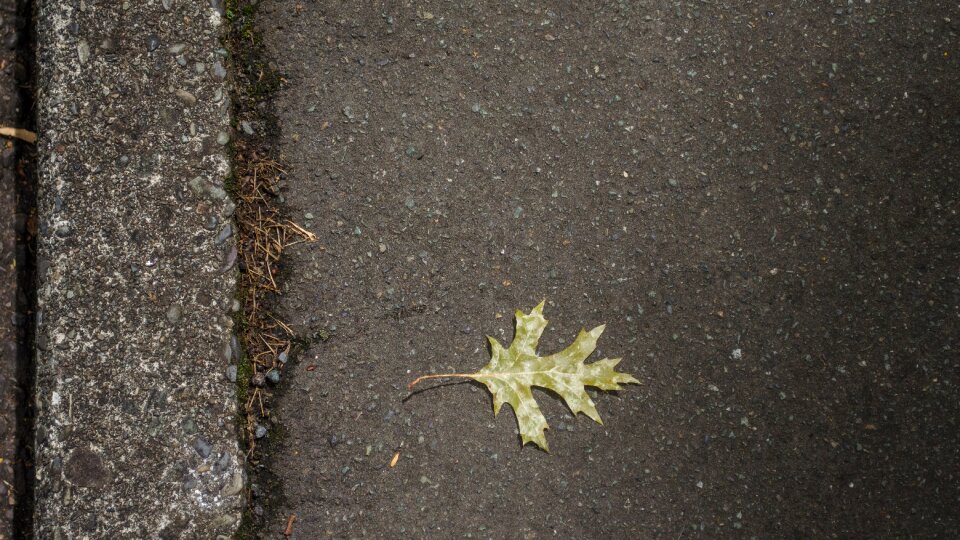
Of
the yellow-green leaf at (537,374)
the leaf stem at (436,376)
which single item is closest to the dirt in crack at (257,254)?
the leaf stem at (436,376)

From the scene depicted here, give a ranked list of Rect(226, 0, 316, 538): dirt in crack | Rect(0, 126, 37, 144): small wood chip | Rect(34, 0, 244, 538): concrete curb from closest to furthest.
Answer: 1. Rect(34, 0, 244, 538): concrete curb
2. Rect(226, 0, 316, 538): dirt in crack
3. Rect(0, 126, 37, 144): small wood chip

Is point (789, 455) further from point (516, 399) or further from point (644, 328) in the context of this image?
point (516, 399)

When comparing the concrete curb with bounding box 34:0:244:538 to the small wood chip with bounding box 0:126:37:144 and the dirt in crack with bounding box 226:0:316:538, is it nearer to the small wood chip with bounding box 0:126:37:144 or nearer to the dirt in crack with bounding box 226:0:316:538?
the dirt in crack with bounding box 226:0:316:538

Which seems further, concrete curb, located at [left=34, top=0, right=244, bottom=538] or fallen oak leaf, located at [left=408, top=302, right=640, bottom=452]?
fallen oak leaf, located at [left=408, top=302, right=640, bottom=452]

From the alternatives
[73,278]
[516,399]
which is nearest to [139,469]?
[73,278]

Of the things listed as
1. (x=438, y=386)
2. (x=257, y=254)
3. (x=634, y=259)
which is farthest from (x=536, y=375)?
(x=257, y=254)

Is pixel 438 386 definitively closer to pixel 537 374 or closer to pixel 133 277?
pixel 537 374

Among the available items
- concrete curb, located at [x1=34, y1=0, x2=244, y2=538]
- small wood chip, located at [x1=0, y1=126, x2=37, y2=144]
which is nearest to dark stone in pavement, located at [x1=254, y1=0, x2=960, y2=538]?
concrete curb, located at [x1=34, y1=0, x2=244, y2=538]

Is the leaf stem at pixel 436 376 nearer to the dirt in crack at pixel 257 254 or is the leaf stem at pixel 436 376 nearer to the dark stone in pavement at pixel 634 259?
the dark stone in pavement at pixel 634 259
